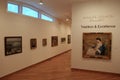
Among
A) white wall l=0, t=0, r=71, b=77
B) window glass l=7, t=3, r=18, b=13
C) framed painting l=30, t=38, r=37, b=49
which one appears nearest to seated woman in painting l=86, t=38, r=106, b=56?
framed painting l=30, t=38, r=37, b=49

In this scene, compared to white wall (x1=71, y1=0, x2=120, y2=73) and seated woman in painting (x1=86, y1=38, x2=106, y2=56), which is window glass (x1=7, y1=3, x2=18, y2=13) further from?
seated woman in painting (x1=86, y1=38, x2=106, y2=56)

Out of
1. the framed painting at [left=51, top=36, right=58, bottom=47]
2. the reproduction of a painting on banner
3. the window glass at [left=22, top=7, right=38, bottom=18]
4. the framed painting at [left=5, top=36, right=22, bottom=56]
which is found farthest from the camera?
the framed painting at [left=51, top=36, right=58, bottom=47]

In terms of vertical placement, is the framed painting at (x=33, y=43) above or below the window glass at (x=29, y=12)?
below

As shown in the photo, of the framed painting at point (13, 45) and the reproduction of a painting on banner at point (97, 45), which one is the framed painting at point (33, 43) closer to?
the framed painting at point (13, 45)

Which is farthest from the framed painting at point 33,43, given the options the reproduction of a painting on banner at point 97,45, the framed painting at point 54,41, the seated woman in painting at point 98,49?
the seated woman in painting at point 98,49

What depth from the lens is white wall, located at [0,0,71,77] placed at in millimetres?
4828

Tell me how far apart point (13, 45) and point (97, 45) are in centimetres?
357

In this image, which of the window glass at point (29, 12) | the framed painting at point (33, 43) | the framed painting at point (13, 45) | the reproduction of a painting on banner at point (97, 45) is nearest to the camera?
the framed painting at point (13, 45)

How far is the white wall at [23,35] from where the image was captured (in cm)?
483

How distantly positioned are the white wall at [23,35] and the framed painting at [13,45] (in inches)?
6.0

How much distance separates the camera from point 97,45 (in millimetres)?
5609

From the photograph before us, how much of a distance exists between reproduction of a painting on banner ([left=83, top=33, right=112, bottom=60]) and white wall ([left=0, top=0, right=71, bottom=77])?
8.91ft

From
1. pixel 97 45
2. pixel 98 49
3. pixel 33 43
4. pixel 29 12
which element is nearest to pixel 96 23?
pixel 97 45

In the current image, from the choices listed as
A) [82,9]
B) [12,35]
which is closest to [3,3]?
[12,35]
